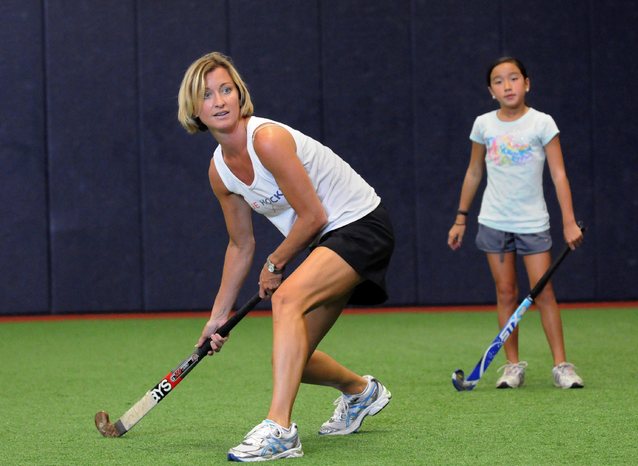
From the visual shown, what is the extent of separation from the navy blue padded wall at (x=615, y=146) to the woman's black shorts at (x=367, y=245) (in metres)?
4.40

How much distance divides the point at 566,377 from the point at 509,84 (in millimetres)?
1122

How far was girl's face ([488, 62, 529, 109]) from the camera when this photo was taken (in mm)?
4312

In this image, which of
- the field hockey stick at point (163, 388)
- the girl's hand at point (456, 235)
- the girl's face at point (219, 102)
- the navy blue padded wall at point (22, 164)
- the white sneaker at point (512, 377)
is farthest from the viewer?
the navy blue padded wall at point (22, 164)

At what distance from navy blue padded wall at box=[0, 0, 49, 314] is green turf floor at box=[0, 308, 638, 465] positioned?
0.56m

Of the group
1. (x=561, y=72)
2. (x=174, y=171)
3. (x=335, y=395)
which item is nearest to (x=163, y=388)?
(x=335, y=395)

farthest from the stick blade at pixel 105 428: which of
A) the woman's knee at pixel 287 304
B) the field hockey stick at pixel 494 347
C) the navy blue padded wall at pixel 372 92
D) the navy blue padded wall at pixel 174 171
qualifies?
the navy blue padded wall at pixel 372 92

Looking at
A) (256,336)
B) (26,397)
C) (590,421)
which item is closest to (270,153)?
(590,421)

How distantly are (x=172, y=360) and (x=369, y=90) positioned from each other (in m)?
2.70

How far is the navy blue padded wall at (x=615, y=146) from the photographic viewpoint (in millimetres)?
7242

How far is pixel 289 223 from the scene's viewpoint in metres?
3.17

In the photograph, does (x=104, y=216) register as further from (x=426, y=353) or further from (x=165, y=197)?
(x=426, y=353)

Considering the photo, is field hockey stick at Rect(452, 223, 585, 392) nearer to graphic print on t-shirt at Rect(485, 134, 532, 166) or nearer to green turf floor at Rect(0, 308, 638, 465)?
green turf floor at Rect(0, 308, 638, 465)

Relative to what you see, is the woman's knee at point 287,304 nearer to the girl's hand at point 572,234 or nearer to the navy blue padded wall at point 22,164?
the girl's hand at point 572,234

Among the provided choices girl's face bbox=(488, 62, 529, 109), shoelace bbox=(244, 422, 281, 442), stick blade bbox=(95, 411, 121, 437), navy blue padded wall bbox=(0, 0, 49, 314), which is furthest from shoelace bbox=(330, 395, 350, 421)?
navy blue padded wall bbox=(0, 0, 49, 314)
